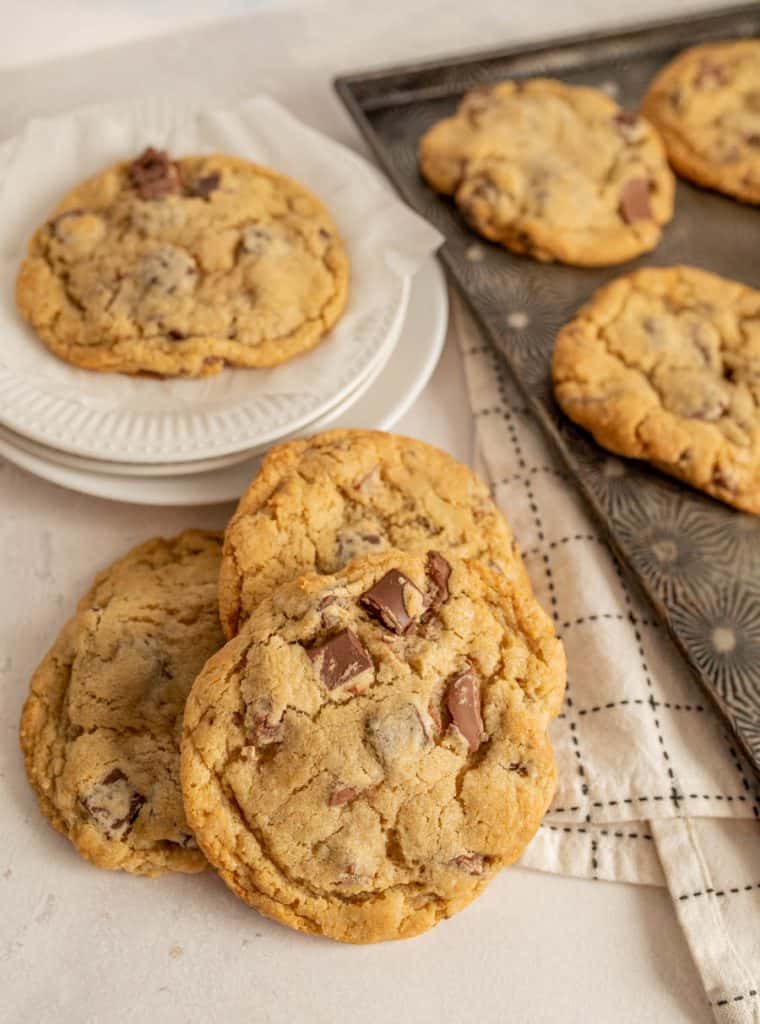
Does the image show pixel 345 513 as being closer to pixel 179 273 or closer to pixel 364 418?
pixel 364 418

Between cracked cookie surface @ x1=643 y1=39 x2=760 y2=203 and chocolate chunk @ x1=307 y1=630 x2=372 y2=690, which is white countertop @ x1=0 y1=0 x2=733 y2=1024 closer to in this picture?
chocolate chunk @ x1=307 y1=630 x2=372 y2=690

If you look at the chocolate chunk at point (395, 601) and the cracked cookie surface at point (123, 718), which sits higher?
the chocolate chunk at point (395, 601)

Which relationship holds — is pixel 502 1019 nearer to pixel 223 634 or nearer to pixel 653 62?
pixel 223 634

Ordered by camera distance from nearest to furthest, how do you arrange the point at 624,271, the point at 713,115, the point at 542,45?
→ the point at 624,271, the point at 713,115, the point at 542,45

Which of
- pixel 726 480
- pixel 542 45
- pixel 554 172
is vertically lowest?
pixel 726 480

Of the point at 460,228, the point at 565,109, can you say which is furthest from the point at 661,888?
the point at 565,109

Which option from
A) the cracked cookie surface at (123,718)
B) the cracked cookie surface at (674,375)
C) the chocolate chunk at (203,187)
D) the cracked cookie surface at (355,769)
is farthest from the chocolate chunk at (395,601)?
the chocolate chunk at (203,187)

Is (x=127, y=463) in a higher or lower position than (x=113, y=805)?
higher

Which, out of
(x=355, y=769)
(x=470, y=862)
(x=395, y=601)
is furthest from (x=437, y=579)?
(x=470, y=862)

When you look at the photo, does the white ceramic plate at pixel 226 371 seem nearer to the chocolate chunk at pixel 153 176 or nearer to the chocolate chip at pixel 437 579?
the chocolate chunk at pixel 153 176
